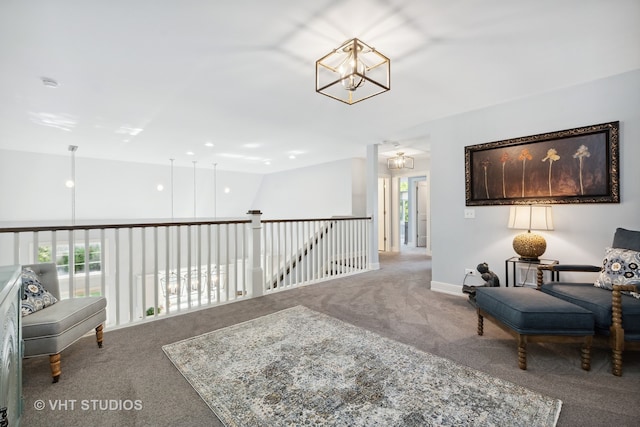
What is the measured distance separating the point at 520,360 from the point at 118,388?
2579 mm

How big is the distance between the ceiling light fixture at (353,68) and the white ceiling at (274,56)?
93 millimetres

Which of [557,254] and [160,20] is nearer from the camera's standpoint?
[160,20]

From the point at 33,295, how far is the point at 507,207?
443 cm

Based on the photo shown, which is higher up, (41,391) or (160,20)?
(160,20)

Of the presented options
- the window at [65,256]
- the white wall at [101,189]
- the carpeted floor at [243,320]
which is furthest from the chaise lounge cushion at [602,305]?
the window at [65,256]

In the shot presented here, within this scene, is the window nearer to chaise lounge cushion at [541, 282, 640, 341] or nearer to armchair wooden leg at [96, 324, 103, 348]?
armchair wooden leg at [96, 324, 103, 348]

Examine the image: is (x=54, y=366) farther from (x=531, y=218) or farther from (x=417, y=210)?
(x=417, y=210)

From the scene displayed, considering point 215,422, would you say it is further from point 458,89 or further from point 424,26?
point 458,89

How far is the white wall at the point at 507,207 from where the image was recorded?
263 cm

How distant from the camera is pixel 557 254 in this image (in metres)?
3.03

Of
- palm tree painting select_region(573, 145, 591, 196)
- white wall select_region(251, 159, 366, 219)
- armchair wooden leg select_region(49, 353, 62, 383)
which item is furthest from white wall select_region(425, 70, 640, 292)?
armchair wooden leg select_region(49, 353, 62, 383)

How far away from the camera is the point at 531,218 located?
9.72 ft

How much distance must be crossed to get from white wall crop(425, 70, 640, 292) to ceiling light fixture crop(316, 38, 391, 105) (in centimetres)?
149

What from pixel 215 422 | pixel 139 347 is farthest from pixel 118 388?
pixel 215 422
